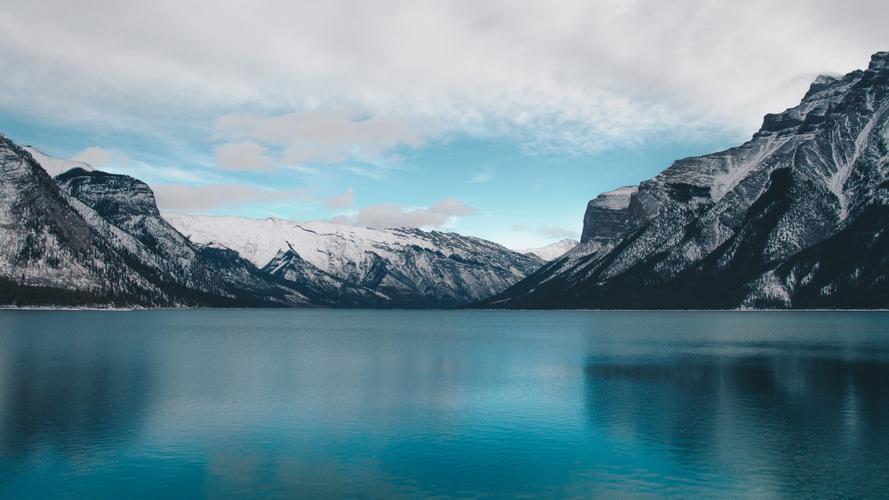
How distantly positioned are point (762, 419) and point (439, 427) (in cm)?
2944

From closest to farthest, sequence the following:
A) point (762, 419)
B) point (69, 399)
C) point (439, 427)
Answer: point (439, 427), point (762, 419), point (69, 399)

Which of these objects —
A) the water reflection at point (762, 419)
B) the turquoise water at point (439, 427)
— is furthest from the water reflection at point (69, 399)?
the water reflection at point (762, 419)

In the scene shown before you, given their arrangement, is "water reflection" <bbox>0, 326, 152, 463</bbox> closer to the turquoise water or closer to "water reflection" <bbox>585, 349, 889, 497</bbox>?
the turquoise water

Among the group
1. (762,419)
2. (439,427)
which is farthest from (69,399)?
(762,419)

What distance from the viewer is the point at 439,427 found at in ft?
202

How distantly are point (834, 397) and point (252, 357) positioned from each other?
88.2 metres

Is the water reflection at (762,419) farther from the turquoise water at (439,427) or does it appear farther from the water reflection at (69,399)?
the water reflection at (69,399)

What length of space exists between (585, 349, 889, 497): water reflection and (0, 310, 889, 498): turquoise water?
27cm

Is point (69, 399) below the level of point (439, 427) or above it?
below

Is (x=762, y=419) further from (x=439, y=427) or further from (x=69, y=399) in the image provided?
(x=69, y=399)

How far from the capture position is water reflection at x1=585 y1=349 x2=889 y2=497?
46906 mm

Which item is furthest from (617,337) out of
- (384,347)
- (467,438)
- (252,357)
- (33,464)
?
(33,464)

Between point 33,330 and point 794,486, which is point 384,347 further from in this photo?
point 794,486

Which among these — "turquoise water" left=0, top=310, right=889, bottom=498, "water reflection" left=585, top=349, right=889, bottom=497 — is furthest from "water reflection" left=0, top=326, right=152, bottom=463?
"water reflection" left=585, top=349, right=889, bottom=497
